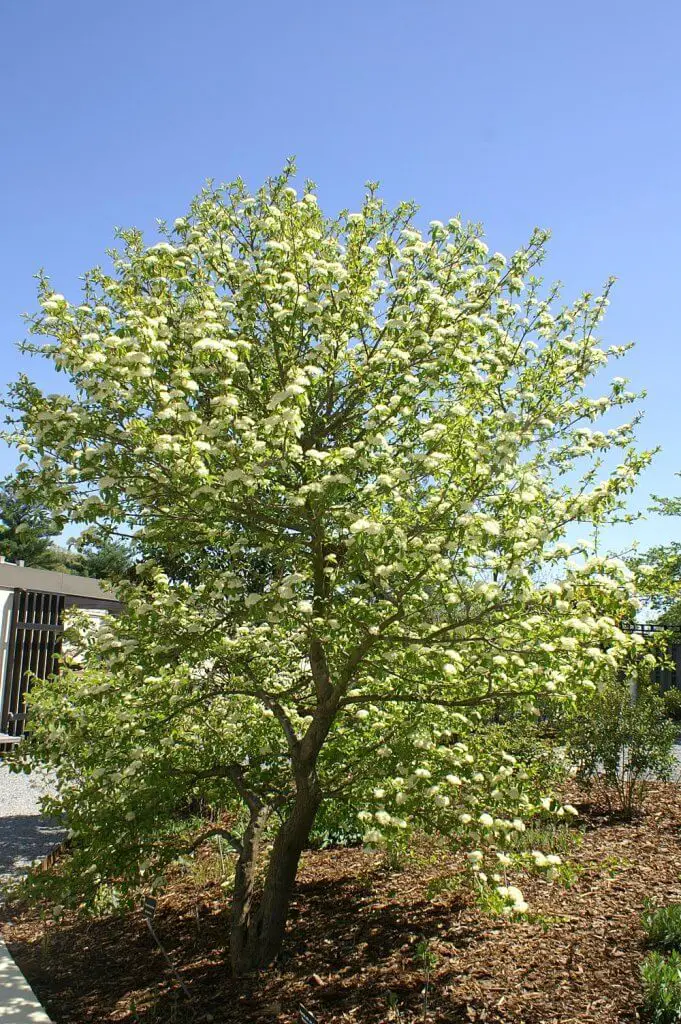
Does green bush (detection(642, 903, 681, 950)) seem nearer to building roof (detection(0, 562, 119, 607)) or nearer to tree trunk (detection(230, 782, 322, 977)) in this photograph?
tree trunk (detection(230, 782, 322, 977))

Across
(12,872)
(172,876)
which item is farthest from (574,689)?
(12,872)

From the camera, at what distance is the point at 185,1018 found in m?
5.11

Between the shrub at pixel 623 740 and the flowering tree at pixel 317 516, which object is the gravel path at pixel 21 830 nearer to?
the flowering tree at pixel 317 516

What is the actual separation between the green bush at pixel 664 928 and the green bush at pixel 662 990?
1.49ft

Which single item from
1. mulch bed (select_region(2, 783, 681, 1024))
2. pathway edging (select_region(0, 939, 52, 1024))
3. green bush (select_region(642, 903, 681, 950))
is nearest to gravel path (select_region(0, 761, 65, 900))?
mulch bed (select_region(2, 783, 681, 1024))

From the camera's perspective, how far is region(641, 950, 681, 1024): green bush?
13.8ft

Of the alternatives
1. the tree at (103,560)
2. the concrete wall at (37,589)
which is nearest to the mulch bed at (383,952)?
the concrete wall at (37,589)

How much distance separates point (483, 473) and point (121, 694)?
8.97 feet

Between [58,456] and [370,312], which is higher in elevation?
[370,312]

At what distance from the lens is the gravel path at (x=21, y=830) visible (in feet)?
26.9

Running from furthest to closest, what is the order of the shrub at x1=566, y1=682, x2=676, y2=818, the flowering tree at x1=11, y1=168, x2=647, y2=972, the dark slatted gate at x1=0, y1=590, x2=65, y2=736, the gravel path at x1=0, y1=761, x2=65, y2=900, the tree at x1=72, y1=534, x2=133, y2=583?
1. the tree at x1=72, y1=534, x2=133, y2=583
2. the dark slatted gate at x1=0, y1=590, x2=65, y2=736
3. the shrub at x1=566, y1=682, x2=676, y2=818
4. the gravel path at x1=0, y1=761, x2=65, y2=900
5. the flowering tree at x1=11, y1=168, x2=647, y2=972

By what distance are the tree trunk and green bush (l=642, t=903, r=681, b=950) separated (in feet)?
7.58

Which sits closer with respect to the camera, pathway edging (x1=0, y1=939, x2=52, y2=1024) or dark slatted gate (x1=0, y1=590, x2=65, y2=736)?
pathway edging (x1=0, y1=939, x2=52, y2=1024)

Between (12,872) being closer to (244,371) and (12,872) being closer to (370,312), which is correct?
(244,371)
